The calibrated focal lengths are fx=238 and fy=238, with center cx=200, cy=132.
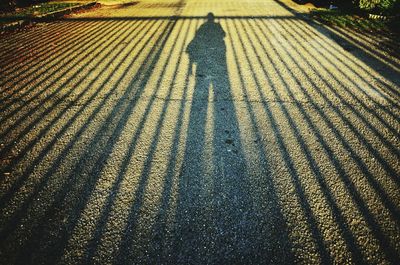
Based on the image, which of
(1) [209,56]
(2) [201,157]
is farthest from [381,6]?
(2) [201,157]

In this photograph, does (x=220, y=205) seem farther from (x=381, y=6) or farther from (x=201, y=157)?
(x=381, y=6)

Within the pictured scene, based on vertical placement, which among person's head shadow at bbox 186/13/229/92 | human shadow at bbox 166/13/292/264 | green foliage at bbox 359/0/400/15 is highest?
green foliage at bbox 359/0/400/15

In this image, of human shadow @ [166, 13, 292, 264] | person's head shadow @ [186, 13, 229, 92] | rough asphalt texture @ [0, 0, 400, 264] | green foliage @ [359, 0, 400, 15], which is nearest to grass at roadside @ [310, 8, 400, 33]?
green foliage @ [359, 0, 400, 15]

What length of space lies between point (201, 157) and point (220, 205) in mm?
758

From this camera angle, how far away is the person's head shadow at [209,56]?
4809 mm

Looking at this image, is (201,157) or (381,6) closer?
(201,157)

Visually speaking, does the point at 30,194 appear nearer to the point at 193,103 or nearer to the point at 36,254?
the point at 36,254

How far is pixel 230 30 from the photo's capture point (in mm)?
7992

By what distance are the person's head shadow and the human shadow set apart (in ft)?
3.01

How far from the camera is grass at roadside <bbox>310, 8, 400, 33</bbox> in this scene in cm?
766

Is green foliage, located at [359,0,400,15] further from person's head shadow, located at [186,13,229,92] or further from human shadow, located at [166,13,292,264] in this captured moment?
human shadow, located at [166,13,292,264]

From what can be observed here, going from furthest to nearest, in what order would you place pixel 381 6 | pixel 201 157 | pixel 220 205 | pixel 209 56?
pixel 381 6 < pixel 209 56 < pixel 201 157 < pixel 220 205

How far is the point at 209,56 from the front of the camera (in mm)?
5949

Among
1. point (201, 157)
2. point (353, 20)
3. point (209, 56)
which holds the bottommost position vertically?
point (201, 157)
